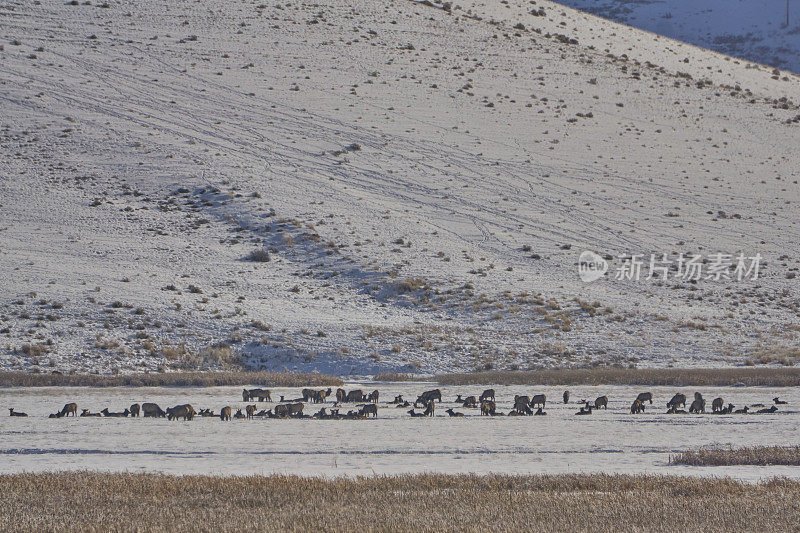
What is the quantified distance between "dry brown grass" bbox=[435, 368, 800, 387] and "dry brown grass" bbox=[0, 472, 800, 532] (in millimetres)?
13656

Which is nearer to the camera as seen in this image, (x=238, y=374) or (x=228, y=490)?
(x=228, y=490)

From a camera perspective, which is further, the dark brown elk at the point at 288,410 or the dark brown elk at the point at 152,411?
the dark brown elk at the point at 288,410

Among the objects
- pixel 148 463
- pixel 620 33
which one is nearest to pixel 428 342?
pixel 148 463

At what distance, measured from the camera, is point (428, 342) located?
103 ft

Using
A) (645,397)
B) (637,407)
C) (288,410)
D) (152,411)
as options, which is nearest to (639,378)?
(645,397)

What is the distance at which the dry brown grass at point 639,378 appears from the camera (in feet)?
83.0

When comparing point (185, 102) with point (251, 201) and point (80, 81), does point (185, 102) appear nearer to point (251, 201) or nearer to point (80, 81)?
point (80, 81)

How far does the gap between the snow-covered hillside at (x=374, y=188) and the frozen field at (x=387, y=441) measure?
404 inches

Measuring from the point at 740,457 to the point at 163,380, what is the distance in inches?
642

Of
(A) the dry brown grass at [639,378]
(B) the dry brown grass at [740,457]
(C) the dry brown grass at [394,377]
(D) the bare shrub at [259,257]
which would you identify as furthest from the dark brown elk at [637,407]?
(D) the bare shrub at [259,257]

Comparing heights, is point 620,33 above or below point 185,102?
above

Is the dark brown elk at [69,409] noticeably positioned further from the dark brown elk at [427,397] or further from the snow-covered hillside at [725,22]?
the snow-covered hillside at [725,22]

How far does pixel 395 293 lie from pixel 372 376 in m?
9.29

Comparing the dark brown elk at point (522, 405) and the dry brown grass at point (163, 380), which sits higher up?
the dark brown elk at point (522, 405)
